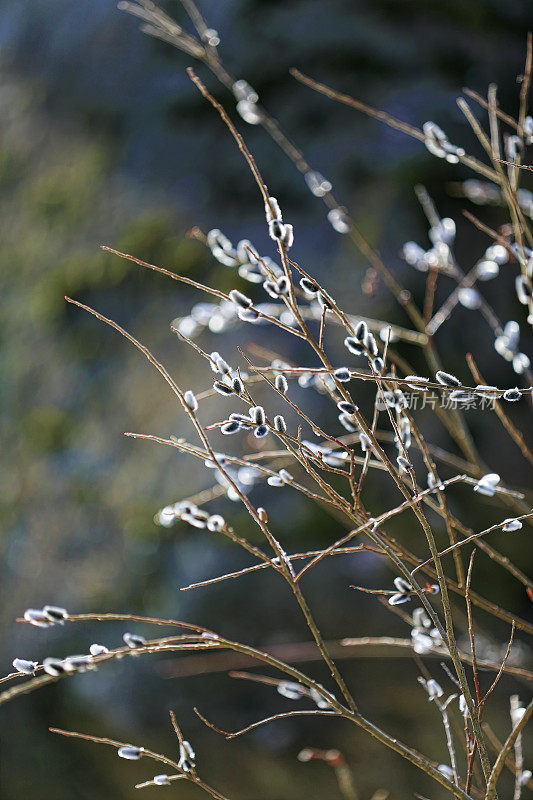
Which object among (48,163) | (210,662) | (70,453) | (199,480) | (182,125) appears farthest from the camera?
(48,163)

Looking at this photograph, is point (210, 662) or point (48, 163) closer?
point (210, 662)

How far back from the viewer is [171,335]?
140 cm

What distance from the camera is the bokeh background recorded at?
118 cm

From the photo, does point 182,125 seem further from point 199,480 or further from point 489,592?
point 489,592

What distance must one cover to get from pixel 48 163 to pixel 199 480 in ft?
3.22

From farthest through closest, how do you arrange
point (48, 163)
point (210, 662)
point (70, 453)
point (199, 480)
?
point (48, 163), point (70, 453), point (199, 480), point (210, 662)

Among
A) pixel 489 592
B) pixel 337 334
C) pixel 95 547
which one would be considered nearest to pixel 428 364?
pixel 337 334

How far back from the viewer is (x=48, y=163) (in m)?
1.77

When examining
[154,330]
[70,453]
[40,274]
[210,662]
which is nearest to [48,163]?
[40,274]

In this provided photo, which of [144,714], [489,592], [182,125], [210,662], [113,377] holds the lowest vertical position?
[144,714]

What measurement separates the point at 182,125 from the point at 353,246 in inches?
21.5

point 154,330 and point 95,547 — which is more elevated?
point 154,330

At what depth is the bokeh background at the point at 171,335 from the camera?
118 centimetres

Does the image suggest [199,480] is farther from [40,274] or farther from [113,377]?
[40,274]
